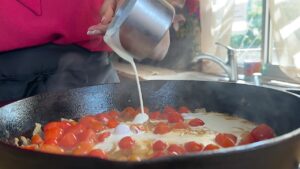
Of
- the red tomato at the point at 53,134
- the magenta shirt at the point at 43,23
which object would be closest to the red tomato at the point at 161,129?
the red tomato at the point at 53,134

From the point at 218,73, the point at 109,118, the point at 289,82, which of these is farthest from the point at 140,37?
the point at 218,73

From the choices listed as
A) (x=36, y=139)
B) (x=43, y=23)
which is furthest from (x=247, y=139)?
(x=43, y=23)

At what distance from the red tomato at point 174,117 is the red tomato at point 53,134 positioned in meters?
0.31

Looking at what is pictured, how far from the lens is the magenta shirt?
3.87ft

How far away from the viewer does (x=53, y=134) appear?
41.2 inches

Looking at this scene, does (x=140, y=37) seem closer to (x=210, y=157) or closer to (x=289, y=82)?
(x=210, y=157)

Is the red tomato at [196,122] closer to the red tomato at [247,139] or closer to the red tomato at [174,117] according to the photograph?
the red tomato at [174,117]

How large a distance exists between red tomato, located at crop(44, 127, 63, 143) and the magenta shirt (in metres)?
0.29

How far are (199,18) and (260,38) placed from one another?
0.41m

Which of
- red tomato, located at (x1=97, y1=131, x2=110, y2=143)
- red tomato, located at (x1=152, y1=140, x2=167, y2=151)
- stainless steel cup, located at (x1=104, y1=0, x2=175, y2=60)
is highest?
stainless steel cup, located at (x1=104, y1=0, x2=175, y2=60)

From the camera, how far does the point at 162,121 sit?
1196 millimetres

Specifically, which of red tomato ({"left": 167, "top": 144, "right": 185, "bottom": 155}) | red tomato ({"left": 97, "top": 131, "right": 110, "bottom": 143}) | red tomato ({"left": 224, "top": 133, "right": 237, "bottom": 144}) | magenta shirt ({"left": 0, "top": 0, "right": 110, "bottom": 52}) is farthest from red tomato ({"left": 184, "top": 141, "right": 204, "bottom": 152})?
magenta shirt ({"left": 0, "top": 0, "right": 110, "bottom": 52})

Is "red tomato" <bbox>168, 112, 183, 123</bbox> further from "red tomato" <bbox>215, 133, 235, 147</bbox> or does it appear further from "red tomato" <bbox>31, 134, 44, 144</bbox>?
"red tomato" <bbox>31, 134, 44, 144</bbox>

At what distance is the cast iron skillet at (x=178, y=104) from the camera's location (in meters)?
0.57
